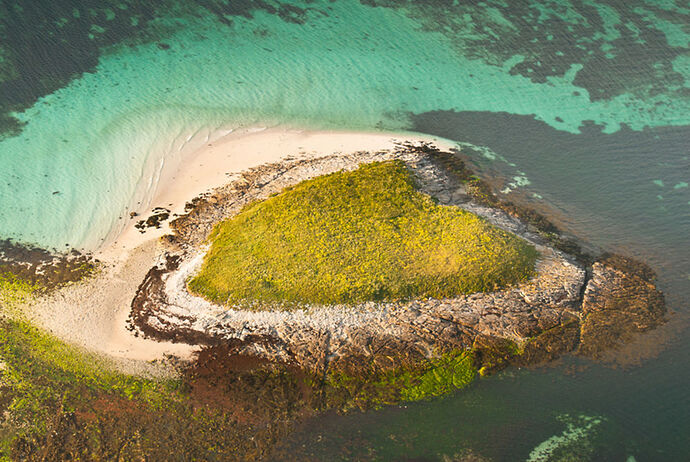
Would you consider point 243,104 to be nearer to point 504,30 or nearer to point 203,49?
point 203,49

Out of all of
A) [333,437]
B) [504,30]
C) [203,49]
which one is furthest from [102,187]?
[504,30]

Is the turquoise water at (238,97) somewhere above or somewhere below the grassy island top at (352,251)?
above

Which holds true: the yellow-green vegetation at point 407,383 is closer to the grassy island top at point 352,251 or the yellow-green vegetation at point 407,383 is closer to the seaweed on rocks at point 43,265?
the grassy island top at point 352,251

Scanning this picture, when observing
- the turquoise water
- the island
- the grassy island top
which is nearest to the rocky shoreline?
the island

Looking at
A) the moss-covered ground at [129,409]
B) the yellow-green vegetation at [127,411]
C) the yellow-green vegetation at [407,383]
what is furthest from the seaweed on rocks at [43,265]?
the yellow-green vegetation at [407,383]

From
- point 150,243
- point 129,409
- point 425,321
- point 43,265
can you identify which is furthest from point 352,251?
point 43,265
